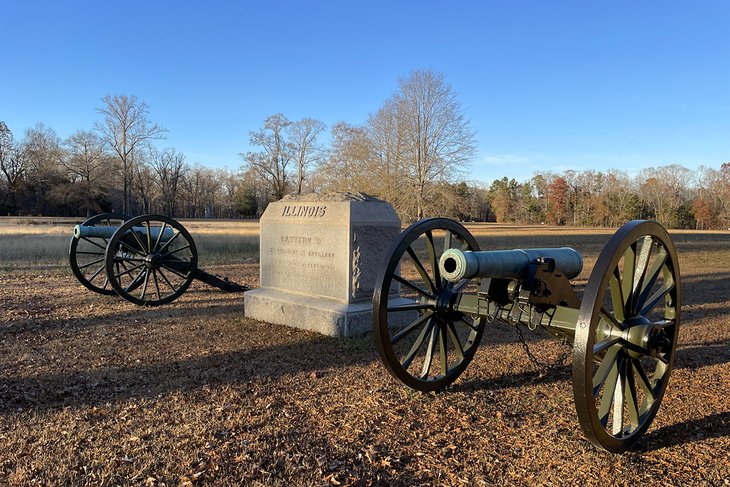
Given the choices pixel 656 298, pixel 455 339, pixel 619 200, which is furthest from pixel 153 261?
pixel 619 200

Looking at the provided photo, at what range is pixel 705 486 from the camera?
2705mm

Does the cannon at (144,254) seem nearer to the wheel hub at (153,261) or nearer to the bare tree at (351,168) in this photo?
the wheel hub at (153,261)

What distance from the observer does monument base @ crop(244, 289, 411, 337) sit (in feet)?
19.2

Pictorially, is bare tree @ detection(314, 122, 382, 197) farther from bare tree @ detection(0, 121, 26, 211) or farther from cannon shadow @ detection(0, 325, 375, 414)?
bare tree @ detection(0, 121, 26, 211)

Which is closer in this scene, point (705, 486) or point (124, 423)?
point (705, 486)

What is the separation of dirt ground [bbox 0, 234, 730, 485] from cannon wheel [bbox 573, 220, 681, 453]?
0.93 ft

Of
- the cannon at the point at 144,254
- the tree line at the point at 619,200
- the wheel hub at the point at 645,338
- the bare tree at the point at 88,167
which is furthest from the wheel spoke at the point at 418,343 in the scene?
the tree line at the point at 619,200

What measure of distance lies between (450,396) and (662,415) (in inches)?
62.1

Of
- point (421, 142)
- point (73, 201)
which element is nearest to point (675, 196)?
point (421, 142)

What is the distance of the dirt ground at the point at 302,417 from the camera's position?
2834 millimetres

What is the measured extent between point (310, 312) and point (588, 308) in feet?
13.6

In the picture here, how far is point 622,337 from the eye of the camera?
9.47 feet

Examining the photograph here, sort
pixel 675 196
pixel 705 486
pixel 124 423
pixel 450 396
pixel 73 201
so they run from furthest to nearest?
pixel 675 196
pixel 73 201
pixel 450 396
pixel 124 423
pixel 705 486

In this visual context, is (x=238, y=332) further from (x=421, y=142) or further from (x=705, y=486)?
(x=421, y=142)
